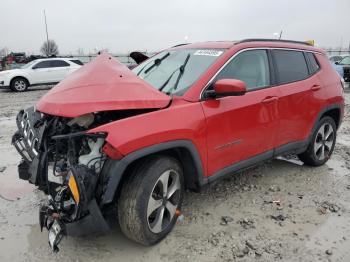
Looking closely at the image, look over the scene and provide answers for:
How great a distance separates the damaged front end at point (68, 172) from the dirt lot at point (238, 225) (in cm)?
41

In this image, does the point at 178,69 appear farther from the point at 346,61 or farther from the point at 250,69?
the point at 346,61

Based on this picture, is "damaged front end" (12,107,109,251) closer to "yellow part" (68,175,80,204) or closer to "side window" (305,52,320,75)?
"yellow part" (68,175,80,204)

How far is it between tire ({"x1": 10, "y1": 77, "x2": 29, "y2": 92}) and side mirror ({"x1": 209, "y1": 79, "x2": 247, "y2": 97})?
14.5 metres

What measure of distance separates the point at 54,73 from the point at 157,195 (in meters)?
14.6

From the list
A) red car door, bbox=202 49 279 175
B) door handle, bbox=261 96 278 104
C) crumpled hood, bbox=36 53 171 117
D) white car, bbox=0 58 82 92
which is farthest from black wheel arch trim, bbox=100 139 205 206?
white car, bbox=0 58 82 92

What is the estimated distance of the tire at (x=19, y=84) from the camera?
15.7m

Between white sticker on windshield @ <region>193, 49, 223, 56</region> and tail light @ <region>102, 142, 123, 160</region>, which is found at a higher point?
white sticker on windshield @ <region>193, 49, 223, 56</region>

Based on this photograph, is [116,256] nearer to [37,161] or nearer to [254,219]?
[37,161]

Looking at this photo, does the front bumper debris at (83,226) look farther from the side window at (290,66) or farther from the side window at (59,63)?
the side window at (59,63)

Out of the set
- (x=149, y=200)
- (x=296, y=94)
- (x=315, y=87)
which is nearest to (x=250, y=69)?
(x=296, y=94)

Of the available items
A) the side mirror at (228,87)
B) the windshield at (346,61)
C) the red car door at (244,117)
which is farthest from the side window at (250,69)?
the windshield at (346,61)

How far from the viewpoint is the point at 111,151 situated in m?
2.64

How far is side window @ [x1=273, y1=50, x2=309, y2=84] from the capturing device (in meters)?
4.17

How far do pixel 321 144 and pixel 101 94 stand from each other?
11.2 ft
